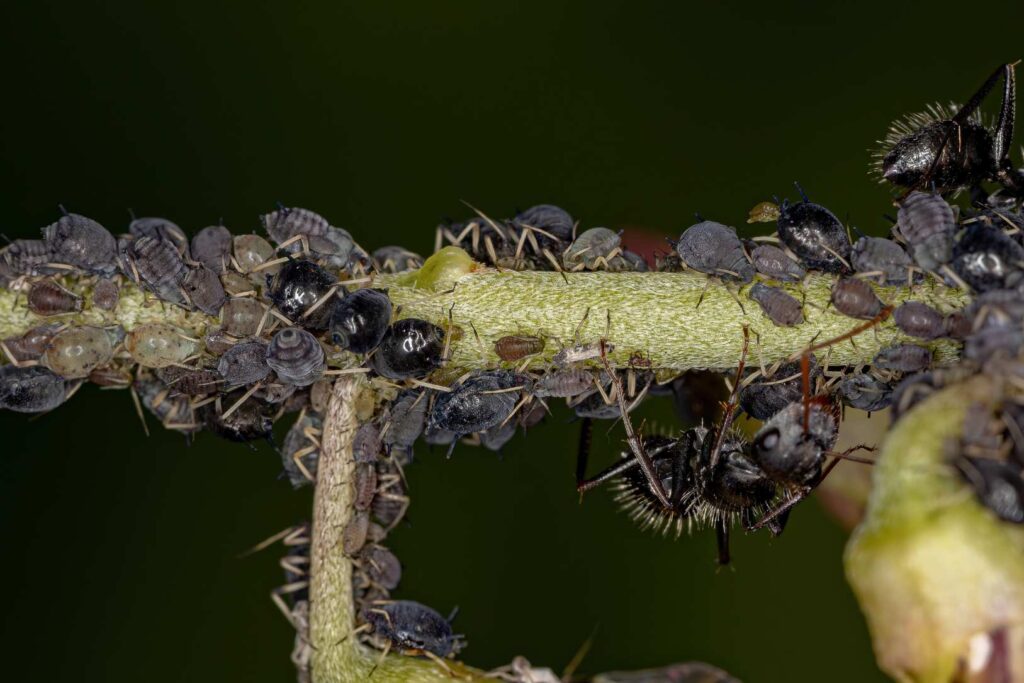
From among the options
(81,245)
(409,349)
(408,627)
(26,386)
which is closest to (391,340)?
(409,349)

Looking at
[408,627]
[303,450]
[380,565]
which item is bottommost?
[408,627]

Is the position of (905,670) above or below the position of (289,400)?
below

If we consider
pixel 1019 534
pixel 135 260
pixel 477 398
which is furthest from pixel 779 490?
pixel 135 260

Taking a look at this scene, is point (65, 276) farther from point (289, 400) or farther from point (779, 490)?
point (779, 490)

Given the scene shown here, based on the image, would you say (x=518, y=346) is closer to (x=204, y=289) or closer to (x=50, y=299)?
(x=204, y=289)

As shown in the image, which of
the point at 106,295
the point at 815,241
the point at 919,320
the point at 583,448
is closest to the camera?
the point at 919,320

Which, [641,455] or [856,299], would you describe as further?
[641,455]

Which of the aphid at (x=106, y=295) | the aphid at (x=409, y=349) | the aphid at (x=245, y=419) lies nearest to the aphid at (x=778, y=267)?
the aphid at (x=409, y=349)
